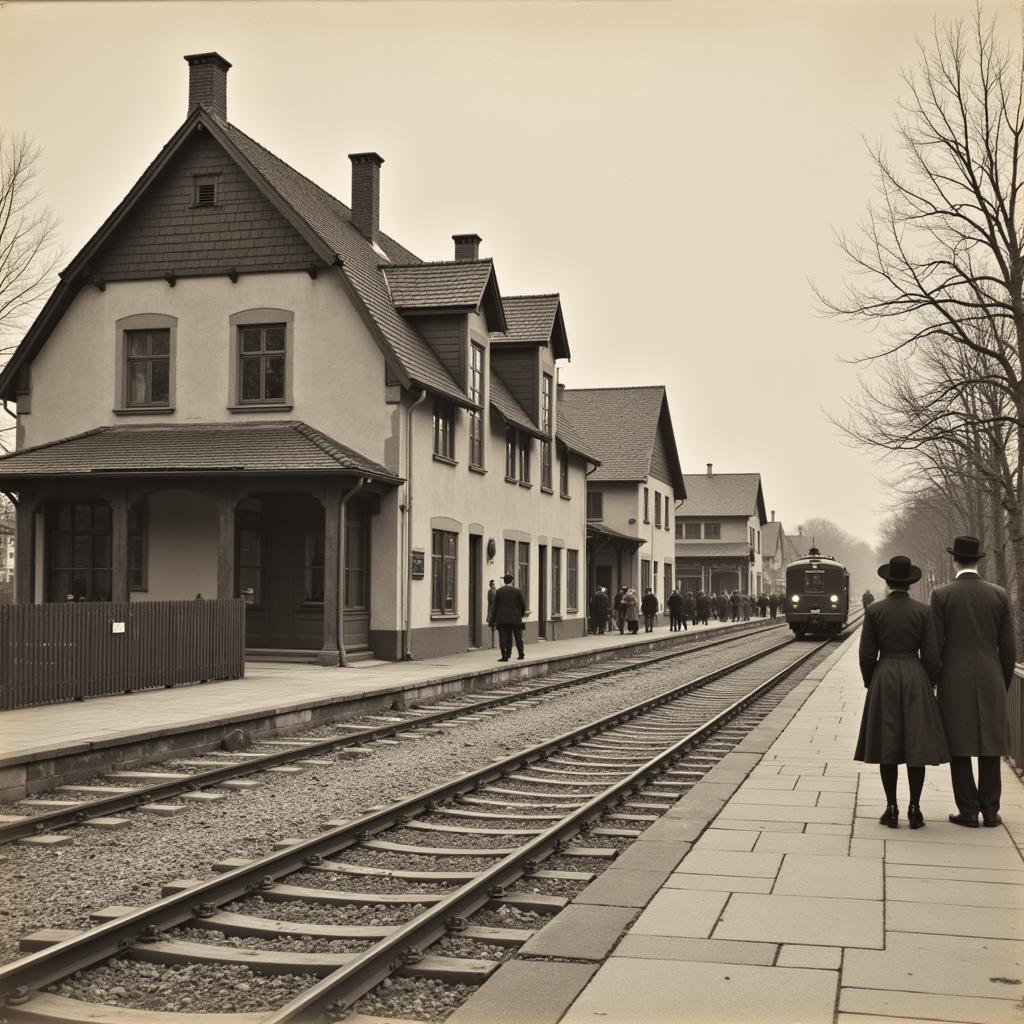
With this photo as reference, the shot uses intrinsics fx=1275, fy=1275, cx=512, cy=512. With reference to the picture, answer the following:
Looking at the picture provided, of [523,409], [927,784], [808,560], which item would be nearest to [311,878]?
[927,784]

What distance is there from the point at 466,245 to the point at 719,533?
181ft

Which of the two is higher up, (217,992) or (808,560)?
(808,560)

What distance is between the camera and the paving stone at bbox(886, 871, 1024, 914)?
643cm

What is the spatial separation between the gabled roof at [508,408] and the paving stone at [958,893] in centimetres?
2318

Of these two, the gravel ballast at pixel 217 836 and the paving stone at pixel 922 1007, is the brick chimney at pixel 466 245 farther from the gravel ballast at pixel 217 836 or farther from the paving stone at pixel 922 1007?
the paving stone at pixel 922 1007

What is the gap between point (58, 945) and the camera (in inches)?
216

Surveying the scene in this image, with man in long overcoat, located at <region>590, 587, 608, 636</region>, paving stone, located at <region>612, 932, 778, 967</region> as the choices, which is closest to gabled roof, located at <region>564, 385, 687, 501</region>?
man in long overcoat, located at <region>590, 587, 608, 636</region>

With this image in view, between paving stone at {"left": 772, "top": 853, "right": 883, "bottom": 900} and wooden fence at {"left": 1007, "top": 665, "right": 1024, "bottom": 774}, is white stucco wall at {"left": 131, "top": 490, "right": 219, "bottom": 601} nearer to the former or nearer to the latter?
wooden fence at {"left": 1007, "top": 665, "right": 1024, "bottom": 774}

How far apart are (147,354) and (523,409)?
10.8m

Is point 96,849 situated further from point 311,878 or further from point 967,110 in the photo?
point 967,110

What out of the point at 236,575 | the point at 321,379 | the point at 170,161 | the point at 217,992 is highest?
the point at 170,161

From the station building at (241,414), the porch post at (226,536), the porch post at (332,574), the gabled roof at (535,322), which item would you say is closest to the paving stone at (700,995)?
the porch post at (332,574)

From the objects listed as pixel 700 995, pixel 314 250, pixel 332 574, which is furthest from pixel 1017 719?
pixel 314 250

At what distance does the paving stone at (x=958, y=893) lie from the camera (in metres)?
6.43
